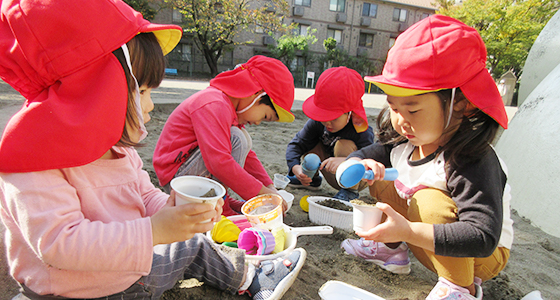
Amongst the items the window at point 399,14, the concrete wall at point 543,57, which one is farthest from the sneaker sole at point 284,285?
the window at point 399,14

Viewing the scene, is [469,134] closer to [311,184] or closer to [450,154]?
[450,154]

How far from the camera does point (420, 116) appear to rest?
1.43 metres

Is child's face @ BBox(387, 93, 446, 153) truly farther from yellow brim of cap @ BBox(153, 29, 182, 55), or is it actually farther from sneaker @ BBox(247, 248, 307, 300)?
yellow brim of cap @ BBox(153, 29, 182, 55)

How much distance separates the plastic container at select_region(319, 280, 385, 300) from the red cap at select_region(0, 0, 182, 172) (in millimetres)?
1111

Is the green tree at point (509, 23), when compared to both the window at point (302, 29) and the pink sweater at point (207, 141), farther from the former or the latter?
the pink sweater at point (207, 141)

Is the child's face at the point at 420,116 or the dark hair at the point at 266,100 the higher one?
the child's face at the point at 420,116

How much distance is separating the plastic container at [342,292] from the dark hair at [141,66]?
103 centimetres

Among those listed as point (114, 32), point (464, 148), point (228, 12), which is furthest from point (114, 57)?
point (228, 12)

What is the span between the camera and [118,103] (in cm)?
95

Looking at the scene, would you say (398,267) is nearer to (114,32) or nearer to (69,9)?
(114,32)

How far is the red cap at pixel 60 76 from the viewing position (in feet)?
2.72

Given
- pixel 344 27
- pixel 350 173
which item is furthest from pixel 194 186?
pixel 344 27

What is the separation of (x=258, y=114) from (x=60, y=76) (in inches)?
58.8

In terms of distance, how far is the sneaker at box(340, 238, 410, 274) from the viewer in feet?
5.84
